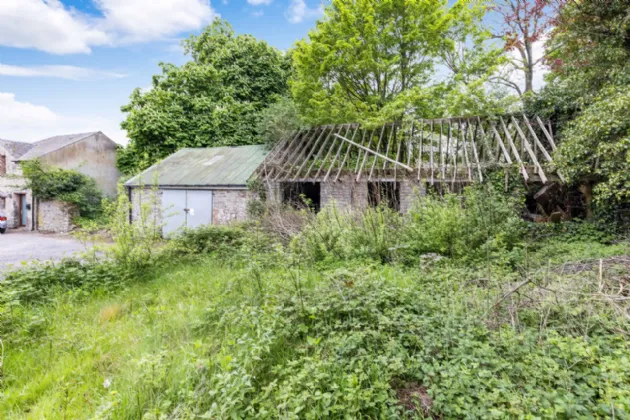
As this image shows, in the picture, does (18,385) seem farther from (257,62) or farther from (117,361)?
(257,62)

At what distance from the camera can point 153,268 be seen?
646 centimetres

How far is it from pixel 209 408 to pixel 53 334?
3072mm

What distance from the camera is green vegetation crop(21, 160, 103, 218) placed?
55.2 feet

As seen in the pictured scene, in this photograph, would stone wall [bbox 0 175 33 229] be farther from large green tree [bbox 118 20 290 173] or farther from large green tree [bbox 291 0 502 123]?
large green tree [bbox 291 0 502 123]

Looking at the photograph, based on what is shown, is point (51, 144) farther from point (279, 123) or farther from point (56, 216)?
point (279, 123)

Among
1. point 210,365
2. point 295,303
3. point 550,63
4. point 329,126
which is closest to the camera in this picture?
point 210,365

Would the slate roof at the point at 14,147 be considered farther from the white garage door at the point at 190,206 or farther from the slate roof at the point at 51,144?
the white garage door at the point at 190,206

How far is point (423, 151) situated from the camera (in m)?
11.5

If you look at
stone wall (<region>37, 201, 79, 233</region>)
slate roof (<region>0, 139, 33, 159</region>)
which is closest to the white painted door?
stone wall (<region>37, 201, 79, 233</region>)

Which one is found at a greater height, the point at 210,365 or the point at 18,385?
the point at 210,365

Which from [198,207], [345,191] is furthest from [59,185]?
[345,191]

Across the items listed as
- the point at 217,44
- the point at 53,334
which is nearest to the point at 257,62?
the point at 217,44

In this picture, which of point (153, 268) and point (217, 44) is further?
point (217, 44)

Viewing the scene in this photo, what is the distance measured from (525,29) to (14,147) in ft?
101
